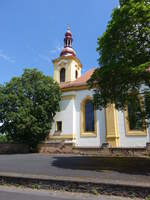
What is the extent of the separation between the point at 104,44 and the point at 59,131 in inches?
664

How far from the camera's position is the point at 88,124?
23.3 metres

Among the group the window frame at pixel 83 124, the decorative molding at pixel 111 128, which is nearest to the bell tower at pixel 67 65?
the window frame at pixel 83 124

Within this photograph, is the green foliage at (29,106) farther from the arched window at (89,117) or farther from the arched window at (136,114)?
the arched window at (136,114)

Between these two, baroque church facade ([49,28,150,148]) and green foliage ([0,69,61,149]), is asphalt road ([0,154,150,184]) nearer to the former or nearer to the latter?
baroque church facade ([49,28,150,148])

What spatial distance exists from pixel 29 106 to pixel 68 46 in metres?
16.0

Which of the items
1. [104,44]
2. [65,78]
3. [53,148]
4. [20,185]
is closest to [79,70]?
[65,78]

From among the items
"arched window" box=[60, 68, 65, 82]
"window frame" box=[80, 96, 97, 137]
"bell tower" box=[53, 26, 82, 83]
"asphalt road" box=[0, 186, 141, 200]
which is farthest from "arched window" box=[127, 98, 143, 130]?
"arched window" box=[60, 68, 65, 82]

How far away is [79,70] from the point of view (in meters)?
32.4

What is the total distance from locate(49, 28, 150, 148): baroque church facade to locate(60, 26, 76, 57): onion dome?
17.8ft

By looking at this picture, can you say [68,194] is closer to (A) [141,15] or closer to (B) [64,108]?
(A) [141,15]

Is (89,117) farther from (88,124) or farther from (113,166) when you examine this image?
(113,166)

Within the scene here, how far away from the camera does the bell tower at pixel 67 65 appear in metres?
29.3

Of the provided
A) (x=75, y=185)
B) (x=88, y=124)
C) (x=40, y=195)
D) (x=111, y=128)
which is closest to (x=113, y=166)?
(x=75, y=185)

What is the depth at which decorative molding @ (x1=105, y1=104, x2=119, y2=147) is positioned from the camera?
67.1ft
